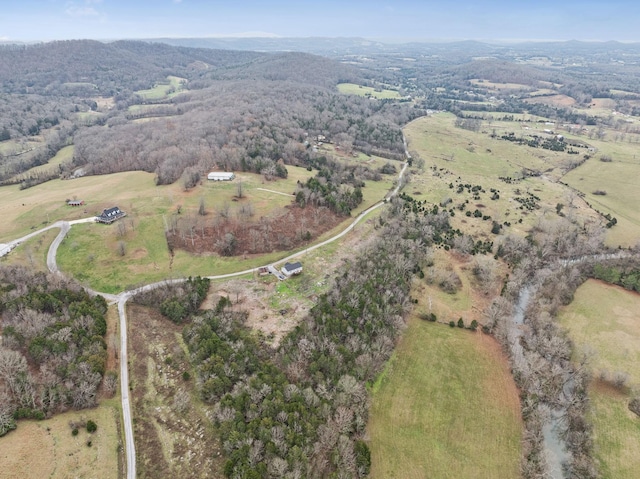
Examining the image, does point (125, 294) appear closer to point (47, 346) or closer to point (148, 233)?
point (47, 346)

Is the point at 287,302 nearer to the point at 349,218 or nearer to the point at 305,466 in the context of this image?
the point at 305,466

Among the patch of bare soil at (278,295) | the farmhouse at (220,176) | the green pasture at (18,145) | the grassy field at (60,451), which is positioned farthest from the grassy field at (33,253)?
the green pasture at (18,145)

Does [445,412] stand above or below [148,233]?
below

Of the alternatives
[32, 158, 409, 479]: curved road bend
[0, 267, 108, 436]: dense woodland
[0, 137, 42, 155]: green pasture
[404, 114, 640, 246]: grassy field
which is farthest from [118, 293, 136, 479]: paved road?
[0, 137, 42, 155]: green pasture

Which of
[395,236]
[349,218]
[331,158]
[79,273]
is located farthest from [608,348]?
[331,158]

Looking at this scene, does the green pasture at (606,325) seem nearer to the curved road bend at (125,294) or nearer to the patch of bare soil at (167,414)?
the curved road bend at (125,294)

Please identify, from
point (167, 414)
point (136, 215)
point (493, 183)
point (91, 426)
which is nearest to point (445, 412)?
point (167, 414)
